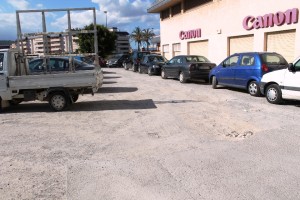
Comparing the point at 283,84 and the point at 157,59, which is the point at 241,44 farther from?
the point at 283,84

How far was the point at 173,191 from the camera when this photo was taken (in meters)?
3.81

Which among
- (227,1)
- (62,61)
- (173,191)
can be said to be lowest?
(173,191)

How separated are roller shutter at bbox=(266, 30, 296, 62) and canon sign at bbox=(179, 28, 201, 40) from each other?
746 cm

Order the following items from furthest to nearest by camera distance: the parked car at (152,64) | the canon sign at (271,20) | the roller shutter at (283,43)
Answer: the parked car at (152,64), the roller shutter at (283,43), the canon sign at (271,20)

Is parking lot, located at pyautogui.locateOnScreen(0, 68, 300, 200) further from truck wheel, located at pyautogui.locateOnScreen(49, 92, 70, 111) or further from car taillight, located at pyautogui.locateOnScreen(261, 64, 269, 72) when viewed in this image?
car taillight, located at pyautogui.locateOnScreen(261, 64, 269, 72)

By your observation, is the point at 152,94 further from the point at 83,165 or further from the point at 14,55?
the point at 83,165

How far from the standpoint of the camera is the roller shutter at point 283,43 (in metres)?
13.5

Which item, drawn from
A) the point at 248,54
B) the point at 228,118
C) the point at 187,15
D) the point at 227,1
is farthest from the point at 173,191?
the point at 187,15

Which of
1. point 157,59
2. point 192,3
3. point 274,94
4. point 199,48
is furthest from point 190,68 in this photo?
point 192,3

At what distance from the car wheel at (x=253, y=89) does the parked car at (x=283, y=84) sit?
1.04 metres

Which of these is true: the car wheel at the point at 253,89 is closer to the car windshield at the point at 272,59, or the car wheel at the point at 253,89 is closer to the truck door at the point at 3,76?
the car windshield at the point at 272,59

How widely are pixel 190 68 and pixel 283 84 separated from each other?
22.6 feet

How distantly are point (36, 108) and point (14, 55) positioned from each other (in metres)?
1.71

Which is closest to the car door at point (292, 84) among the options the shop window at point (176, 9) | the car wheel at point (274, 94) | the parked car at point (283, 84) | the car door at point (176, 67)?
the parked car at point (283, 84)
